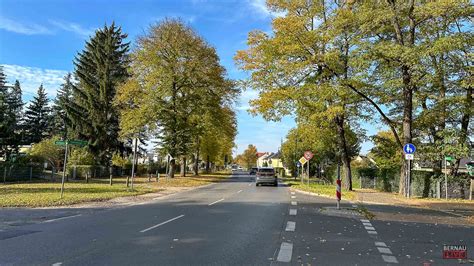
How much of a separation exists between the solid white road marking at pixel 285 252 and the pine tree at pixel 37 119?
7373cm

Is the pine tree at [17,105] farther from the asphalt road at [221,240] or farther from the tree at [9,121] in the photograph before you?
the asphalt road at [221,240]

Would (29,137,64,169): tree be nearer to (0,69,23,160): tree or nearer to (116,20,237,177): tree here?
(0,69,23,160): tree

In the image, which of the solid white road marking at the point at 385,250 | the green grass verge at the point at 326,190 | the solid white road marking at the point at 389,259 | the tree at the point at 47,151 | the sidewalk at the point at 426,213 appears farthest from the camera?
the tree at the point at 47,151

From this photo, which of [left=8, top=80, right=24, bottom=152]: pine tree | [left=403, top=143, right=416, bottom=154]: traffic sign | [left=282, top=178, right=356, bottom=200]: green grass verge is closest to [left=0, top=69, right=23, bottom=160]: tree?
[left=8, top=80, right=24, bottom=152]: pine tree

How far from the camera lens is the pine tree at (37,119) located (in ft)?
243

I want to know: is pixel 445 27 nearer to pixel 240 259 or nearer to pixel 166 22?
pixel 240 259

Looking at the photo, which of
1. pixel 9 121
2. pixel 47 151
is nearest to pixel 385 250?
pixel 9 121

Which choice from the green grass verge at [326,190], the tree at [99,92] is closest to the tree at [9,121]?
the tree at [99,92]

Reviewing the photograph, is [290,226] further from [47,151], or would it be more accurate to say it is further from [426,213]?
[47,151]

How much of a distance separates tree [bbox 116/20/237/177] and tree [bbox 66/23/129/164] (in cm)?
1065

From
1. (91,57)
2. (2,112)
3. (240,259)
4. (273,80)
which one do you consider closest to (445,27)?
(273,80)

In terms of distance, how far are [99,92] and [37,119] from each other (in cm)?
2903

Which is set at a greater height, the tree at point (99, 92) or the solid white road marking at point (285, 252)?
the tree at point (99, 92)

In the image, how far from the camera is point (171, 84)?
41281 millimetres
